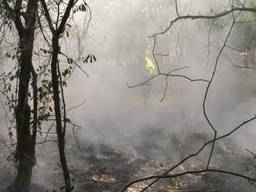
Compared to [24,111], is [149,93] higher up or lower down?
higher up

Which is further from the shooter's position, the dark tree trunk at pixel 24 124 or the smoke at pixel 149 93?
the smoke at pixel 149 93

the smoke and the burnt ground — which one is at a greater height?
the smoke

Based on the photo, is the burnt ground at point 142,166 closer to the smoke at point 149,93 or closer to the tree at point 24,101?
the smoke at point 149,93

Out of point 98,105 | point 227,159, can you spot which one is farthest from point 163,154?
point 98,105

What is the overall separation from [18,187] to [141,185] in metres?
3.28

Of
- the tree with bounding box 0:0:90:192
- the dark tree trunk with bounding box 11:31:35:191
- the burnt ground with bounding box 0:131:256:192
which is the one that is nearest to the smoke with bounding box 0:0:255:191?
the burnt ground with bounding box 0:131:256:192

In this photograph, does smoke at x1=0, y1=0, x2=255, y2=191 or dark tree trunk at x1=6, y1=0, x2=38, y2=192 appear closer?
dark tree trunk at x1=6, y1=0, x2=38, y2=192

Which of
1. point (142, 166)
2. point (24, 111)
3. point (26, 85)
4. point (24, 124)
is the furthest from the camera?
point (142, 166)

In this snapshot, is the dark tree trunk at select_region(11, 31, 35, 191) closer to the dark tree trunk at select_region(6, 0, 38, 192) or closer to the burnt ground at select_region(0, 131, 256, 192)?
the dark tree trunk at select_region(6, 0, 38, 192)

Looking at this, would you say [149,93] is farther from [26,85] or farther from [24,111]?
[24,111]

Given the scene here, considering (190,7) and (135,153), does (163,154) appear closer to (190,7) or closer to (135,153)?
(135,153)

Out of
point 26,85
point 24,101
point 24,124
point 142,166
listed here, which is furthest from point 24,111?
point 142,166

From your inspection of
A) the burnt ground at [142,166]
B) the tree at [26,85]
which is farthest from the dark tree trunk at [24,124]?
the burnt ground at [142,166]

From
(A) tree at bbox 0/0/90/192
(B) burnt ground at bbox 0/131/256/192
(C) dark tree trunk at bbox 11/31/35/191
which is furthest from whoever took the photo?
(B) burnt ground at bbox 0/131/256/192
